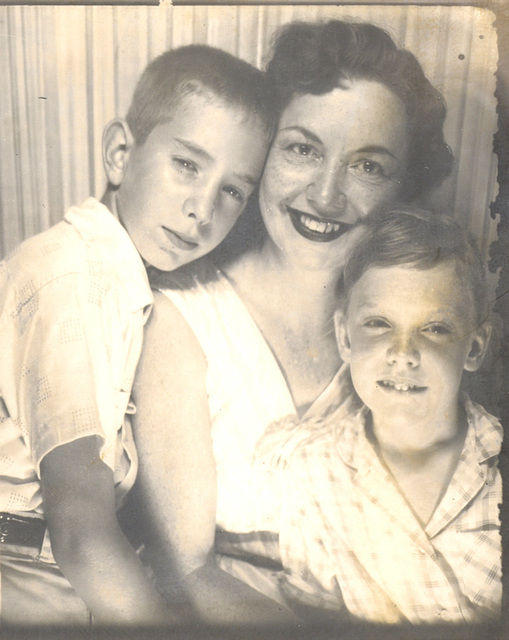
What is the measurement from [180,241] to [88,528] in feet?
3.21

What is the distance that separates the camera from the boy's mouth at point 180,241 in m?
2.07

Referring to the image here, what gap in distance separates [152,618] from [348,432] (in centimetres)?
91

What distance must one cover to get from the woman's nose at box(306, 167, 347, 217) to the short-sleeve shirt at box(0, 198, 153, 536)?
1.99 feet

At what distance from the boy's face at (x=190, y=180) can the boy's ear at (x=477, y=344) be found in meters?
0.89

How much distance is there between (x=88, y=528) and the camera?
6.76 feet

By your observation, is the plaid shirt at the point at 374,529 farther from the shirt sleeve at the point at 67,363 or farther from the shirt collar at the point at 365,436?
the shirt sleeve at the point at 67,363

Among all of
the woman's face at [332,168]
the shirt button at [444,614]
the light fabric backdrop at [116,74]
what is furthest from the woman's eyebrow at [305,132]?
the shirt button at [444,614]

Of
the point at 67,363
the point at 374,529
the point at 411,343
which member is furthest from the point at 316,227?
the point at 374,529

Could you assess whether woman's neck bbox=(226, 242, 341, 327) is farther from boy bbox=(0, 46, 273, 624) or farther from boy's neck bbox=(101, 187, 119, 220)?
boy's neck bbox=(101, 187, 119, 220)

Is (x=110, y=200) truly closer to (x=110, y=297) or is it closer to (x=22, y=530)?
(x=110, y=297)

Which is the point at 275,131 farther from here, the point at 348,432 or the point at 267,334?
the point at 348,432

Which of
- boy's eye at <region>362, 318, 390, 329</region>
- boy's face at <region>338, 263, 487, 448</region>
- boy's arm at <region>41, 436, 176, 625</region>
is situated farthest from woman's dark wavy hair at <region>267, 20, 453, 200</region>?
boy's arm at <region>41, 436, 176, 625</region>

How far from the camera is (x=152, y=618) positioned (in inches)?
84.5

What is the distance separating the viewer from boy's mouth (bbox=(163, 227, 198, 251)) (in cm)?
207
